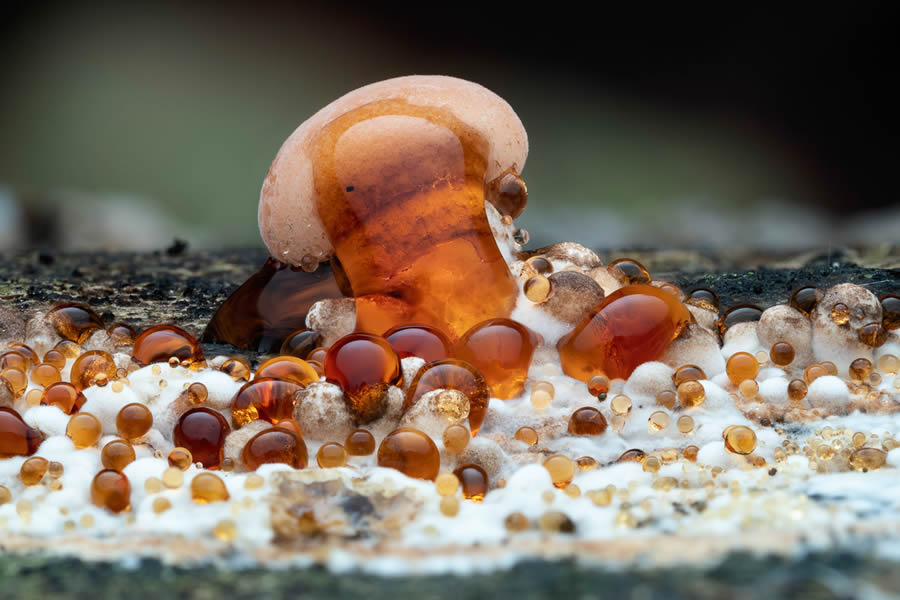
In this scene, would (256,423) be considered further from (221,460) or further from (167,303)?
(167,303)

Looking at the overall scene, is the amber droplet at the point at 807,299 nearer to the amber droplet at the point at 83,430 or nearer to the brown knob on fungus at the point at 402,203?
the brown knob on fungus at the point at 402,203

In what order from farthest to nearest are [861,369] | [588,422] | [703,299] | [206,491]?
1. [703,299]
2. [861,369]
3. [588,422]
4. [206,491]

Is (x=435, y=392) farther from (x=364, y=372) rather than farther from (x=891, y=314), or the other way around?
(x=891, y=314)

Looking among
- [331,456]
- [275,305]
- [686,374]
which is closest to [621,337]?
[686,374]

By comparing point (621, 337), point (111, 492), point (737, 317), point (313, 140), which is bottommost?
point (111, 492)

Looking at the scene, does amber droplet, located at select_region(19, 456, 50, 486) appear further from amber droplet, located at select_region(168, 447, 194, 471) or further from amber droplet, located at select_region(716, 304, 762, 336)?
amber droplet, located at select_region(716, 304, 762, 336)

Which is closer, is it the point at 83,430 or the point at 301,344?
the point at 83,430

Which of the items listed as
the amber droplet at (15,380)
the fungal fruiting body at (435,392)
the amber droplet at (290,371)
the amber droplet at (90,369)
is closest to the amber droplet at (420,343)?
the fungal fruiting body at (435,392)
